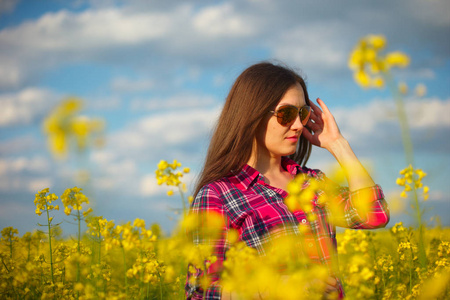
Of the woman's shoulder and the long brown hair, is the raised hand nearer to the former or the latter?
the long brown hair

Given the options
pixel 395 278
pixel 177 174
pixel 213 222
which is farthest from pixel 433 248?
pixel 177 174

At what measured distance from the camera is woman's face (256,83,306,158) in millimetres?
2910

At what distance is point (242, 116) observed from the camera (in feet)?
9.77

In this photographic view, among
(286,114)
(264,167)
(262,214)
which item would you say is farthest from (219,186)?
(286,114)

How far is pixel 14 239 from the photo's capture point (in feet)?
11.5

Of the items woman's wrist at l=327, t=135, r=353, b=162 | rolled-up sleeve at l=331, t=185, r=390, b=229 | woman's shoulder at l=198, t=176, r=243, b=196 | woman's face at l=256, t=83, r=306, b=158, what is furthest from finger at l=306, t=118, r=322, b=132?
woman's shoulder at l=198, t=176, r=243, b=196

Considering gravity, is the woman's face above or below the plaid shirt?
above

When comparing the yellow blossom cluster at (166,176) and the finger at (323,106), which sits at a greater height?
the finger at (323,106)

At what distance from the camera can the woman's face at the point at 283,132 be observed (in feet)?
9.55

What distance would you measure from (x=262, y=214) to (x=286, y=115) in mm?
743

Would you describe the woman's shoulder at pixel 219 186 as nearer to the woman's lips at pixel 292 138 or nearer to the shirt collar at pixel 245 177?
the shirt collar at pixel 245 177

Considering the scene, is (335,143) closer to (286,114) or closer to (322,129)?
(322,129)

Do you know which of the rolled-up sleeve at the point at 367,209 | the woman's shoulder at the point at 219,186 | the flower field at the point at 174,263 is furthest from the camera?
the rolled-up sleeve at the point at 367,209

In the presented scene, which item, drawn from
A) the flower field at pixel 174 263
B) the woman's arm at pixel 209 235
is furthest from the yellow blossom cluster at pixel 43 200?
the woman's arm at pixel 209 235
